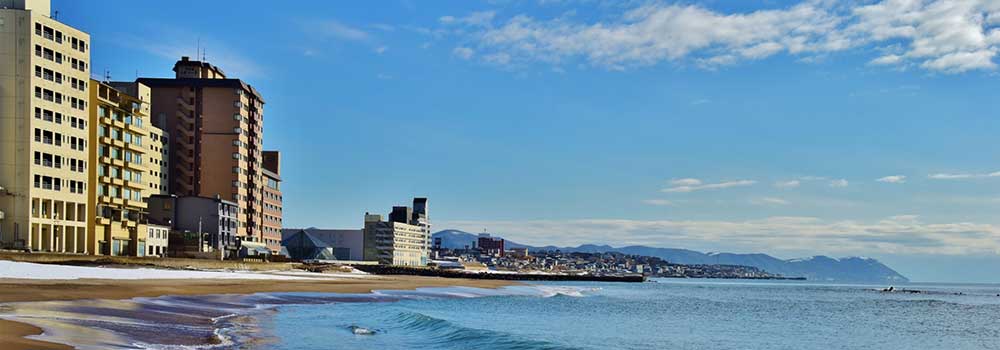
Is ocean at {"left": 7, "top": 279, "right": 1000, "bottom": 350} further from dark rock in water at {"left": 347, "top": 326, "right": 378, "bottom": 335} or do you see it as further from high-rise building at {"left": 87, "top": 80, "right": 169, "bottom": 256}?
high-rise building at {"left": 87, "top": 80, "right": 169, "bottom": 256}

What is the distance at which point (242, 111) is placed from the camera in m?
160

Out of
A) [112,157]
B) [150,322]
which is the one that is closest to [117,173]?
A: [112,157]

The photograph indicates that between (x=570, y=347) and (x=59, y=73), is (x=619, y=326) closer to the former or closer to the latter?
(x=570, y=347)

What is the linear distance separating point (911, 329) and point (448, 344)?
37.2m

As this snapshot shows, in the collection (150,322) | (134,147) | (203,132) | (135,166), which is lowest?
(150,322)

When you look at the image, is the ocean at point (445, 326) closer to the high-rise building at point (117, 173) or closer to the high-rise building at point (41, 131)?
the high-rise building at point (41, 131)

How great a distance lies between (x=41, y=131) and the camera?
312 feet

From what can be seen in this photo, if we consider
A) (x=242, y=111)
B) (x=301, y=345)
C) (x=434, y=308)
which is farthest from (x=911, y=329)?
(x=242, y=111)

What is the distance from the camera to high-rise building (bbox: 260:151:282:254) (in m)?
179

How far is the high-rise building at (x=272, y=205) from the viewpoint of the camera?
179 m

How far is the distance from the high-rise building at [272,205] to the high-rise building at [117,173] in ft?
189

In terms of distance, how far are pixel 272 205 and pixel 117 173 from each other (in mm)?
74087

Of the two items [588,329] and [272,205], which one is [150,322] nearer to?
[588,329]

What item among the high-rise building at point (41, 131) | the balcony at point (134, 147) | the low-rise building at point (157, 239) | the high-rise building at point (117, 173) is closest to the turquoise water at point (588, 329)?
the high-rise building at point (41, 131)
